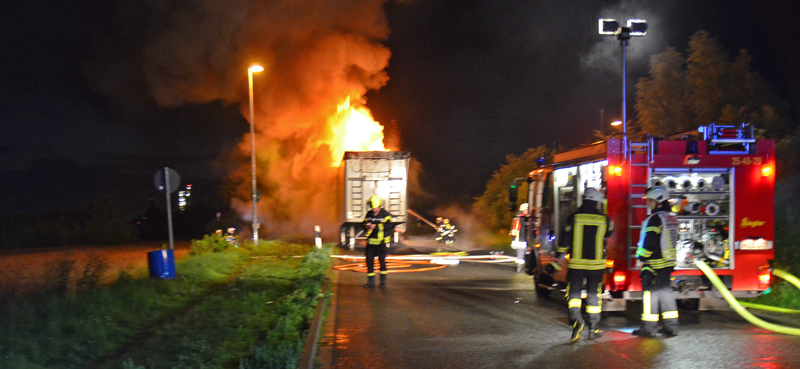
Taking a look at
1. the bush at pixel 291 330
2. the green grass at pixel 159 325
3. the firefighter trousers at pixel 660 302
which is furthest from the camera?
the firefighter trousers at pixel 660 302

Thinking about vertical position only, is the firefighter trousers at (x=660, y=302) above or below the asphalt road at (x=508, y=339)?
above

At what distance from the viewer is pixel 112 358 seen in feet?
22.1

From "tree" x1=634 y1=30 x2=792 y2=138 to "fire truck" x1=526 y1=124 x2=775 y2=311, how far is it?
10842 mm

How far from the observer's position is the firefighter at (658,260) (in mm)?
7207

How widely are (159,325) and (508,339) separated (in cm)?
449

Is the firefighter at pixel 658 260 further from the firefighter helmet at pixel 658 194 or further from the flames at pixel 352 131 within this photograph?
the flames at pixel 352 131

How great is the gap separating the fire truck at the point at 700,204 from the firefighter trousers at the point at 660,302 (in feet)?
1.44

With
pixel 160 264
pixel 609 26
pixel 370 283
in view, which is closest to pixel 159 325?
pixel 160 264

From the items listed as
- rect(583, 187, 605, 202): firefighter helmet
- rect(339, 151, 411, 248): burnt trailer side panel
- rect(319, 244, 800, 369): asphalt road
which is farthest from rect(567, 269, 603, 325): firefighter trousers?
rect(339, 151, 411, 248): burnt trailer side panel

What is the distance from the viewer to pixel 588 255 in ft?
24.0

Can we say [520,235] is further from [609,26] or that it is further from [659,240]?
[659,240]

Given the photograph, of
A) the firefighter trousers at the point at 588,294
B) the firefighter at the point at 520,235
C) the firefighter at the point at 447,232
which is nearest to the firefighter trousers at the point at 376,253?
the firefighter at the point at 520,235

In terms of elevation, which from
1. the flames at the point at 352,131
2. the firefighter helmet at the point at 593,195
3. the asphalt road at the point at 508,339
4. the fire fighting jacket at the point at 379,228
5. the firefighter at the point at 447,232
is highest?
the flames at the point at 352,131

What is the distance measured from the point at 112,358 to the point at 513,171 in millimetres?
21802
